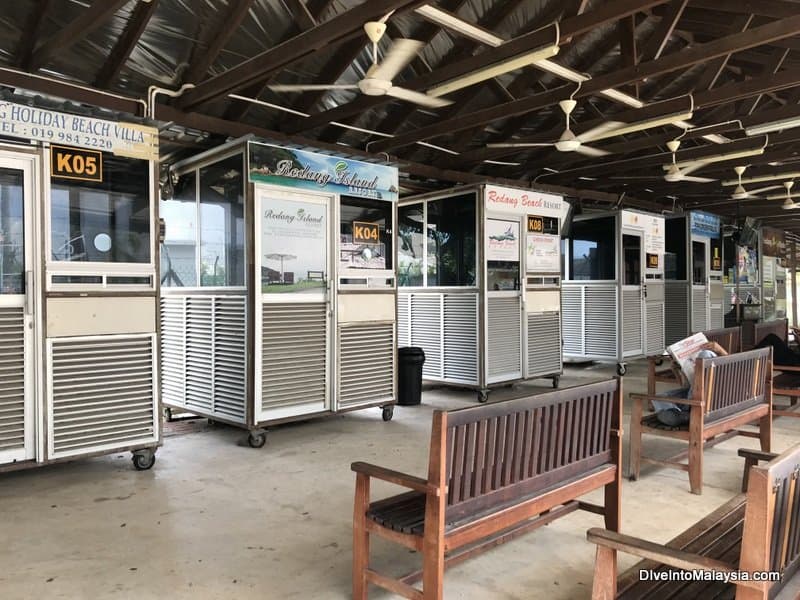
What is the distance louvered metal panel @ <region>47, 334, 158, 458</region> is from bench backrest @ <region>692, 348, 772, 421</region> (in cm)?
396

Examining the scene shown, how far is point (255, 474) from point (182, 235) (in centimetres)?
284

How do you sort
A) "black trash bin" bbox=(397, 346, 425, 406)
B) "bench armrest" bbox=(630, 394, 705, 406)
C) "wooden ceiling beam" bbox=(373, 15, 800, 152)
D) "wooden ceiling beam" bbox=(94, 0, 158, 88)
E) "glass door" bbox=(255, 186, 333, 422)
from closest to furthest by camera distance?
1. "bench armrest" bbox=(630, 394, 705, 406)
2. "wooden ceiling beam" bbox=(373, 15, 800, 152)
3. "wooden ceiling beam" bbox=(94, 0, 158, 88)
4. "glass door" bbox=(255, 186, 333, 422)
5. "black trash bin" bbox=(397, 346, 425, 406)

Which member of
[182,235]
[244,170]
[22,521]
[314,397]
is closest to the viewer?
[22,521]

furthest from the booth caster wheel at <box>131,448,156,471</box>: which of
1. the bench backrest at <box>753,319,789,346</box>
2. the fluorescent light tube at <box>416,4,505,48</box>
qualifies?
the bench backrest at <box>753,319,789,346</box>

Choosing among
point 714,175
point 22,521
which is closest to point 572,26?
point 22,521

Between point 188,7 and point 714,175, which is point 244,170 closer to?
point 188,7

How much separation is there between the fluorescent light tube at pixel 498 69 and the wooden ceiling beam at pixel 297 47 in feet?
2.75

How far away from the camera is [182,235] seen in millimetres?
6074

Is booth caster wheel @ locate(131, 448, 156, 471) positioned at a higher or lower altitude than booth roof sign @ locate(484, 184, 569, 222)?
lower

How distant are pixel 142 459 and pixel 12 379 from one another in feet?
3.54

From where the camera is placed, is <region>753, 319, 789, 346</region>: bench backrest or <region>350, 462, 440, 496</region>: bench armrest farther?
<region>753, 319, 789, 346</region>: bench backrest

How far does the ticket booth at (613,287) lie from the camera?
9.65 m

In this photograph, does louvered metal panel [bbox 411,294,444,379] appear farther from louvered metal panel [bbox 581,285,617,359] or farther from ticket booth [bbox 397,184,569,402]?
louvered metal panel [bbox 581,285,617,359]

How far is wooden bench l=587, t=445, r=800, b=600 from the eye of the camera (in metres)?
1.68
